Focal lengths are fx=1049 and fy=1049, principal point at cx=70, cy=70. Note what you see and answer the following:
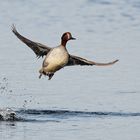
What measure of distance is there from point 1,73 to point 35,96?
163 cm

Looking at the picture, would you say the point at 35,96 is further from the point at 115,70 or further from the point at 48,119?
the point at 115,70

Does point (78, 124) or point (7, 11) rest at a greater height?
point (7, 11)

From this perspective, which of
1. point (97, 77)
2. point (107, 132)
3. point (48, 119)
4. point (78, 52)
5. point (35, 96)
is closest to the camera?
point (107, 132)

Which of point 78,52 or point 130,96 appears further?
point 78,52

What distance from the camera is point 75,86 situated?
1842 centimetres

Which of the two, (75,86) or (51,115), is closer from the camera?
(51,115)

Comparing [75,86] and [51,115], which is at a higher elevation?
[75,86]

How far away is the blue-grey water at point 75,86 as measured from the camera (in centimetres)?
1559

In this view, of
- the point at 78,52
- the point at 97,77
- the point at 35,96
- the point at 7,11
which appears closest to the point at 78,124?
the point at 35,96

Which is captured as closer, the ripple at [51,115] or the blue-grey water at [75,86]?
the blue-grey water at [75,86]

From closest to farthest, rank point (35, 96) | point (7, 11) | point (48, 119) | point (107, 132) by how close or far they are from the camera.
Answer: point (107, 132), point (48, 119), point (35, 96), point (7, 11)

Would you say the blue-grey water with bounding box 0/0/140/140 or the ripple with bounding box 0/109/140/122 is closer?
the blue-grey water with bounding box 0/0/140/140

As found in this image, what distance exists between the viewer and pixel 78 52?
21.3m

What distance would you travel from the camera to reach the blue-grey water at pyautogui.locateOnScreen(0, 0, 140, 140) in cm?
1559
